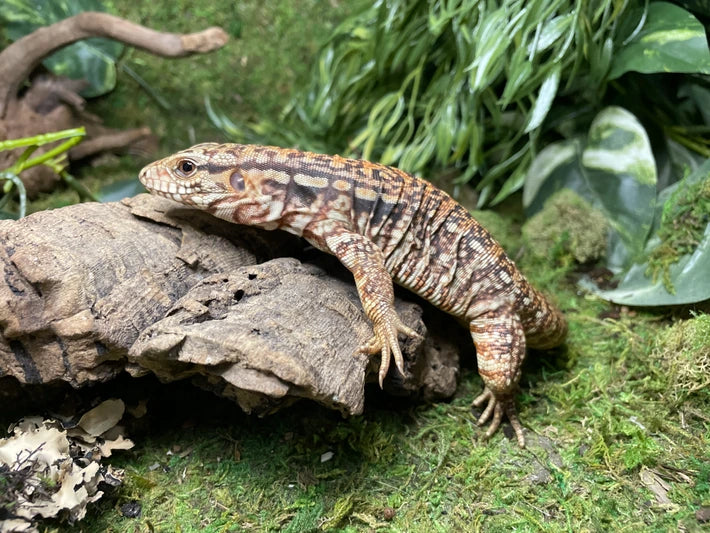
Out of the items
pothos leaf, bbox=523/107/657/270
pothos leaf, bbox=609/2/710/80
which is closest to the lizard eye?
pothos leaf, bbox=523/107/657/270

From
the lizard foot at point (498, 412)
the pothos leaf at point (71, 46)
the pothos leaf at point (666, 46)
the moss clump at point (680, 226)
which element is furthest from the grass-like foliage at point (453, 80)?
the lizard foot at point (498, 412)

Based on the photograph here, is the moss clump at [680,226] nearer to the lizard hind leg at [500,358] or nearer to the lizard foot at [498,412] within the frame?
the lizard hind leg at [500,358]

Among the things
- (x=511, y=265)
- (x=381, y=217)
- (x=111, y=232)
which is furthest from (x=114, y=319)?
(x=511, y=265)

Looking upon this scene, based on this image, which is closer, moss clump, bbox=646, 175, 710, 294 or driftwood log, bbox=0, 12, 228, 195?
moss clump, bbox=646, 175, 710, 294

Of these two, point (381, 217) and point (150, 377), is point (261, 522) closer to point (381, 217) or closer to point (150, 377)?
point (150, 377)

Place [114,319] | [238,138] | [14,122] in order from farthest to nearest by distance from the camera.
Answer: [238,138]
[14,122]
[114,319]

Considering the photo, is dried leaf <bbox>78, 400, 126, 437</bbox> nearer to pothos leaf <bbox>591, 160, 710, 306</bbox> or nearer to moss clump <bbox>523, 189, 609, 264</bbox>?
moss clump <bbox>523, 189, 609, 264</bbox>

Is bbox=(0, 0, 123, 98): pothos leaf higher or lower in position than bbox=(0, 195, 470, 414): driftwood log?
higher

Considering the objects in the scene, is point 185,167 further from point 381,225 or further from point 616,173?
point 616,173
